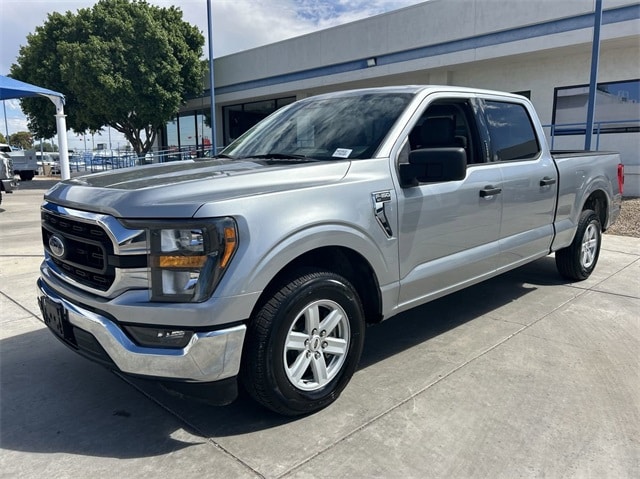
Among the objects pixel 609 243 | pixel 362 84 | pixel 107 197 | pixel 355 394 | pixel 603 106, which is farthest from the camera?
pixel 362 84

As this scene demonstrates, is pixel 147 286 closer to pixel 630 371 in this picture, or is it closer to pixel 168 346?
pixel 168 346

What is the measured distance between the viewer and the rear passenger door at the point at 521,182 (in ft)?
14.0

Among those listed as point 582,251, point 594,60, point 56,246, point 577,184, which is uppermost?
point 594,60

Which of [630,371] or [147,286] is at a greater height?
[147,286]

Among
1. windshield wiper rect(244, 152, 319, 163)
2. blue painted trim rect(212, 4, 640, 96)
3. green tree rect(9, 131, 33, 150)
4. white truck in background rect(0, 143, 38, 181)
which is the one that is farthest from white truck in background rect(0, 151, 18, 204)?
green tree rect(9, 131, 33, 150)


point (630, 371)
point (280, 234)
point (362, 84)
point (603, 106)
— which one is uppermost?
point (362, 84)

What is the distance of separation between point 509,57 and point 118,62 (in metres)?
16.3

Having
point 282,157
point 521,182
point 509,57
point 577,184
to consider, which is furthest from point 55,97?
point 509,57

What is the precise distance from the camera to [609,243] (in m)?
8.16

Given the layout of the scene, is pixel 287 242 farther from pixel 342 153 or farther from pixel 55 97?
pixel 55 97

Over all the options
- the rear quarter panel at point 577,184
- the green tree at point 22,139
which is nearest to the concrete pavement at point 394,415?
the rear quarter panel at point 577,184

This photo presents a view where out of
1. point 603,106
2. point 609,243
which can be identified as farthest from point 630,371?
point 603,106

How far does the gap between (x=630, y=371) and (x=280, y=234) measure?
8.91 ft

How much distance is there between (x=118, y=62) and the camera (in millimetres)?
22125
